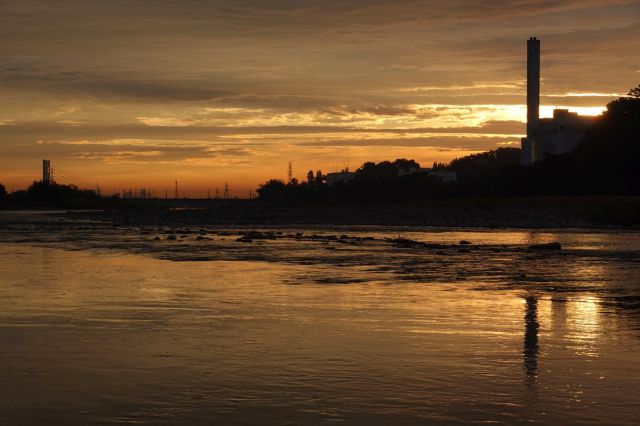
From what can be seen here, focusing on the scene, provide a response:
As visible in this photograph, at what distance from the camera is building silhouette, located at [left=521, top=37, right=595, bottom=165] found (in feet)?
515

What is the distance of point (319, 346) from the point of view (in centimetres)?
1300

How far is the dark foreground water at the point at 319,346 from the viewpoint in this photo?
932 cm

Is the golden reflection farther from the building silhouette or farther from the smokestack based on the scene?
the smokestack

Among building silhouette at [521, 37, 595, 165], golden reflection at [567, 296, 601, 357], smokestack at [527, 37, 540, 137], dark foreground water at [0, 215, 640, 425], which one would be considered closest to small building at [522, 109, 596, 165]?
building silhouette at [521, 37, 595, 165]

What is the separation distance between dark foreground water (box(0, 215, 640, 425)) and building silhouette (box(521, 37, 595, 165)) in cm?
13481

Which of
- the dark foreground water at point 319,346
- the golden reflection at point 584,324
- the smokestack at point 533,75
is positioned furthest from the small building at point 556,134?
the golden reflection at point 584,324

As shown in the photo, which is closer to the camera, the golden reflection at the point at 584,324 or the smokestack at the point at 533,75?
the golden reflection at the point at 584,324

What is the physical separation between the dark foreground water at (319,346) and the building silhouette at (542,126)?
135 m

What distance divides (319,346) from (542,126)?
156m

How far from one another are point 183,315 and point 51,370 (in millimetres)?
5470

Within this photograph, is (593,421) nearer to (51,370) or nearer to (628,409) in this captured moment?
(628,409)

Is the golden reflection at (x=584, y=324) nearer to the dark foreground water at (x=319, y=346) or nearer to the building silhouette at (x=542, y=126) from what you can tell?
the dark foreground water at (x=319, y=346)

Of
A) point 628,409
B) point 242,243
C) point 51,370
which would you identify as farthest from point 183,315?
point 242,243

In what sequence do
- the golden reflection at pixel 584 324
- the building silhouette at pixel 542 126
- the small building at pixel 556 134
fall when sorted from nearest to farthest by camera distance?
the golden reflection at pixel 584 324, the small building at pixel 556 134, the building silhouette at pixel 542 126
